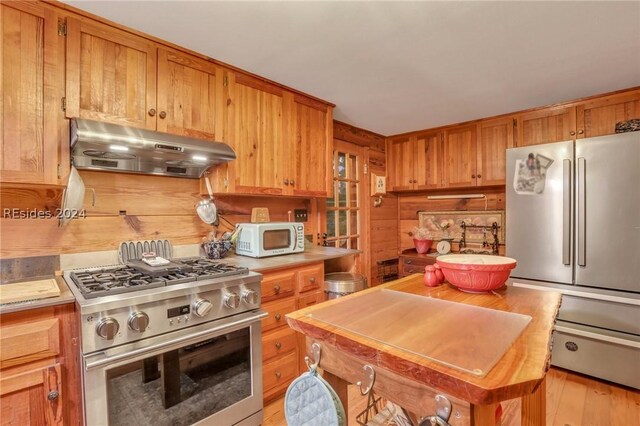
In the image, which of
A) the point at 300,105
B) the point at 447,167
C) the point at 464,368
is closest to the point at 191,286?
the point at 464,368

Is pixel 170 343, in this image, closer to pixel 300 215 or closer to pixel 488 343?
pixel 488 343

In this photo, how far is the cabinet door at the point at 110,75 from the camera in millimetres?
1487

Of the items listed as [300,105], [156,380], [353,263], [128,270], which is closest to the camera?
[156,380]

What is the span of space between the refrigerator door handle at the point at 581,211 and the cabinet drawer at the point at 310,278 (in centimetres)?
193

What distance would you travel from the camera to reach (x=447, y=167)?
3.40 metres

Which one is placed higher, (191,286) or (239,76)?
(239,76)

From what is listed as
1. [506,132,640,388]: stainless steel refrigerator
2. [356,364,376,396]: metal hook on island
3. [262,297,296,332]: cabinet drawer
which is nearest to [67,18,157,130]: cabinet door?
[262,297,296,332]: cabinet drawer

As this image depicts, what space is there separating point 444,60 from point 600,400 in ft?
8.08

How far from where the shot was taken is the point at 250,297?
162 cm

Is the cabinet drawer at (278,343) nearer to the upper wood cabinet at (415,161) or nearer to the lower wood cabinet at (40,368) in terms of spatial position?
the lower wood cabinet at (40,368)

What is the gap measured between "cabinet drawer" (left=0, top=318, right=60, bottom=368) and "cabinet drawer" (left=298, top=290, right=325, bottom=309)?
123 cm

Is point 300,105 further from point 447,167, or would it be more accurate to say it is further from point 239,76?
point 447,167

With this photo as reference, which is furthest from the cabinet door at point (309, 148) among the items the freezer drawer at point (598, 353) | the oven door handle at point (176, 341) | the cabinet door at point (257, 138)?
the freezer drawer at point (598, 353)

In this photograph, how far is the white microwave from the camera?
2115mm
